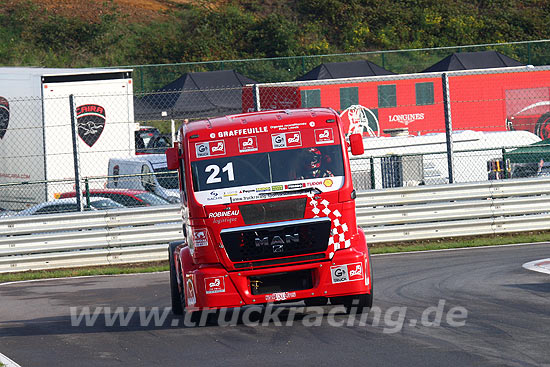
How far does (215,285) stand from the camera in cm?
931

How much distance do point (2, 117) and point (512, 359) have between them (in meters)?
18.1

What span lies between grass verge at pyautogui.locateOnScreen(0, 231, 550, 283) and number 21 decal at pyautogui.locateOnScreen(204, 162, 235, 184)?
233 inches

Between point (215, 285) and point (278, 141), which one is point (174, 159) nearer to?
point (278, 141)

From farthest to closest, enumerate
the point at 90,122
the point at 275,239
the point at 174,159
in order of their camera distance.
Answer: the point at 90,122, the point at 174,159, the point at 275,239

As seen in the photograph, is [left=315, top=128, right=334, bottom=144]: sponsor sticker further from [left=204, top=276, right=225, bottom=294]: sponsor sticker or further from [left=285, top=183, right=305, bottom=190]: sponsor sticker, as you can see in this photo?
[left=204, top=276, right=225, bottom=294]: sponsor sticker

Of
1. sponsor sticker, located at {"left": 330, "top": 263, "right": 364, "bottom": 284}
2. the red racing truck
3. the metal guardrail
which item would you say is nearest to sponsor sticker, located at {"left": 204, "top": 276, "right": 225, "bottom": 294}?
the red racing truck

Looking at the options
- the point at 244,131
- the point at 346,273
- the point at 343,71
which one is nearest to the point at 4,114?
the point at 343,71

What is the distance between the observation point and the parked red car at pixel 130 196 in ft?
58.9

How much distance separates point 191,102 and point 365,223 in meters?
16.7

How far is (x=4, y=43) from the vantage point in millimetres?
44844

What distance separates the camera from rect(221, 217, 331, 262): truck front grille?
9.29m

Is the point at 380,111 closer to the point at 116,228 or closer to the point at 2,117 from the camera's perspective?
the point at 2,117

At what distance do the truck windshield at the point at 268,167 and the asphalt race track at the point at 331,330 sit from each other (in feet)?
4.79

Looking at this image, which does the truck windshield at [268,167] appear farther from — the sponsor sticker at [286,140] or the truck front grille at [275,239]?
the truck front grille at [275,239]
